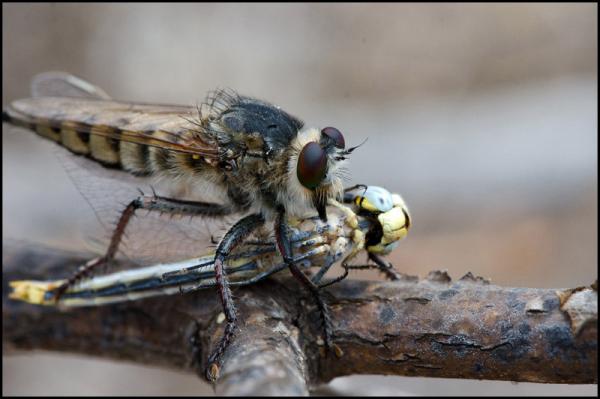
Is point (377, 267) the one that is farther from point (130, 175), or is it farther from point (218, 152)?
point (130, 175)

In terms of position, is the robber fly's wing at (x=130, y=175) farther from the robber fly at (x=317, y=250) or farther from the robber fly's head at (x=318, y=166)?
the robber fly's head at (x=318, y=166)

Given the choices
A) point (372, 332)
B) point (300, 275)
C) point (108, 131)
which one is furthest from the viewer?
point (108, 131)

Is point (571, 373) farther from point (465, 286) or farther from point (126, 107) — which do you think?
point (126, 107)

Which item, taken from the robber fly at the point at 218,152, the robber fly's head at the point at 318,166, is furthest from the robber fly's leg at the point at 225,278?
the robber fly's head at the point at 318,166

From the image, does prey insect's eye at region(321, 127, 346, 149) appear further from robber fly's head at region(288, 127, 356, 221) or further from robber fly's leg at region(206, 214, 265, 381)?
robber fly's leg at region(206, 214, 265, 381)

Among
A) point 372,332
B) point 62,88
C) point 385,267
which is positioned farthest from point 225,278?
point 62,88

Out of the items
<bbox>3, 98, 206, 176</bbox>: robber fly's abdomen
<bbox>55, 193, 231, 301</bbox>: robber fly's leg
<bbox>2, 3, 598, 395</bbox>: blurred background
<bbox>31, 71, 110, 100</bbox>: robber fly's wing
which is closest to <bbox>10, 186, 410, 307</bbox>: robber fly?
<bbox>55, 193, 231, 301</bbox>: robber fly's leg

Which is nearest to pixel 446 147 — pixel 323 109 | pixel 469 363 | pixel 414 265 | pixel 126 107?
pixel 323 109
